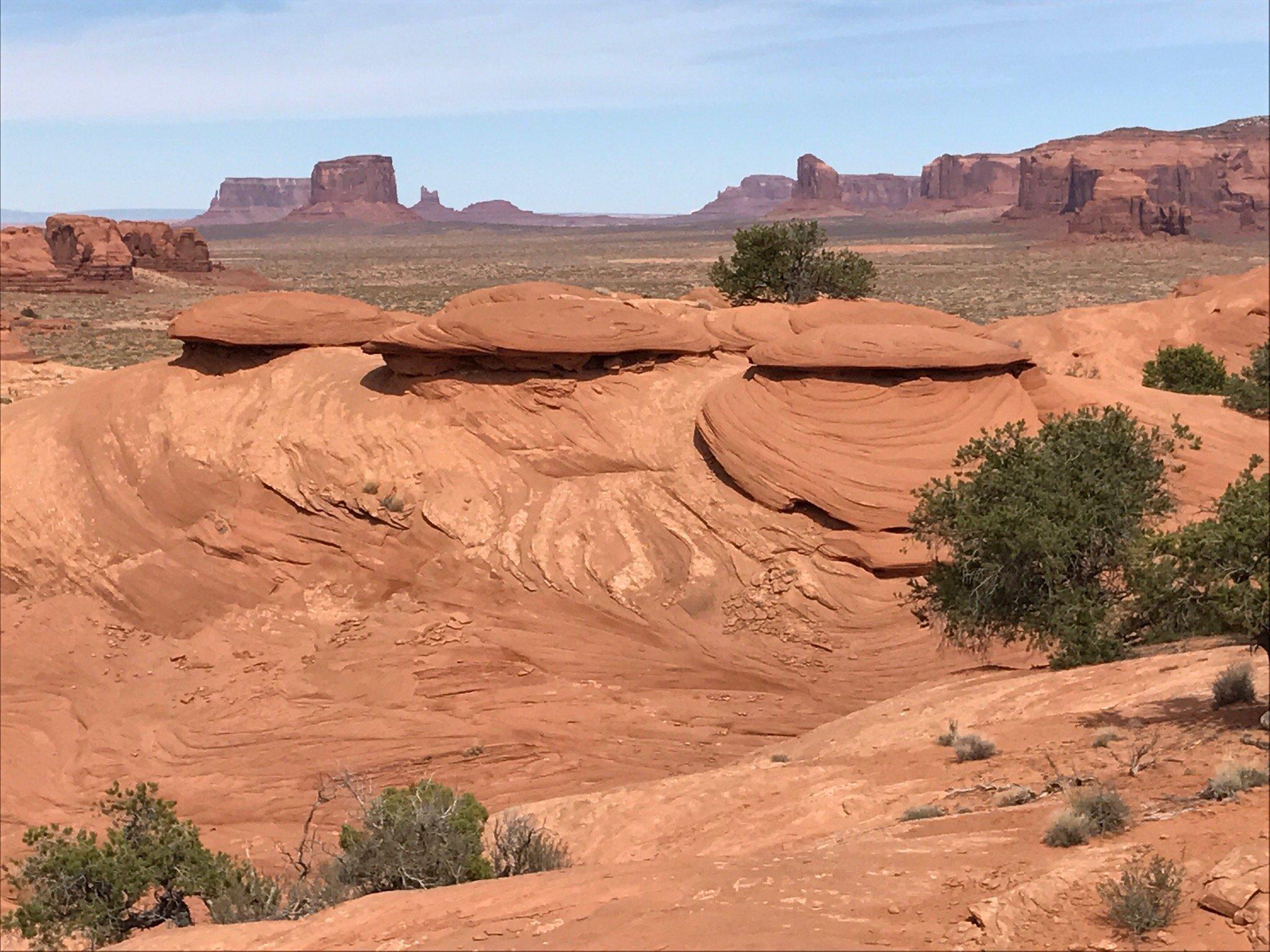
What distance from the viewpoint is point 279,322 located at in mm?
21375

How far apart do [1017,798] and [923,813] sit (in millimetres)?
651

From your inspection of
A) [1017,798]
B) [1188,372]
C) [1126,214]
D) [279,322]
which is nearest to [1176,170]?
[1126,214]

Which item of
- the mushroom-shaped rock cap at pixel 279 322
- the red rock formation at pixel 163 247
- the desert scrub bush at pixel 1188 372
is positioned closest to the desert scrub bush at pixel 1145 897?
the mushroom-shaped rock cap at pixel 279 322

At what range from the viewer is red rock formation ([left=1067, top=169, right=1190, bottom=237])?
390ft

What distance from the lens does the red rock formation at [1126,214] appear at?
119 meters

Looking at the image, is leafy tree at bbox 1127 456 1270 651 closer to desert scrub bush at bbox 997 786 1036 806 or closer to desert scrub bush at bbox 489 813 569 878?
desert scrub bush at bbox 997 786 1036 806

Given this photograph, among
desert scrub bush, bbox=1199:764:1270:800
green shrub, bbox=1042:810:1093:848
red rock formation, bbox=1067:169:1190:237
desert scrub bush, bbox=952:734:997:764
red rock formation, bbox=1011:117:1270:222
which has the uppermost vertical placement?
red rock formation, bbox=1011:117:1270:222

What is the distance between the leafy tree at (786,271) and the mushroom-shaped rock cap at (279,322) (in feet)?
33.4

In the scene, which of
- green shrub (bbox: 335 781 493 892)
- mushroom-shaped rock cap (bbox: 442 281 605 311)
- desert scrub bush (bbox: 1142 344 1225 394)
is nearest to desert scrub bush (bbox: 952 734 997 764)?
green shrub (bbox: 335 781 493 892)

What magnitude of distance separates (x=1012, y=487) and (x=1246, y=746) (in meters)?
5.72

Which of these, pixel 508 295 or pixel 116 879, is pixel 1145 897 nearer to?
pixel 116 879

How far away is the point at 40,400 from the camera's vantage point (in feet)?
71.4

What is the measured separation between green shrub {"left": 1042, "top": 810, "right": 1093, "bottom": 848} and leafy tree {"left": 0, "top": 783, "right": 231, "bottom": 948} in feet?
20.1

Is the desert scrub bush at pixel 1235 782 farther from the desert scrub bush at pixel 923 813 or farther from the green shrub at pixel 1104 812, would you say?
the desert scrub bush at pixel 923 813
